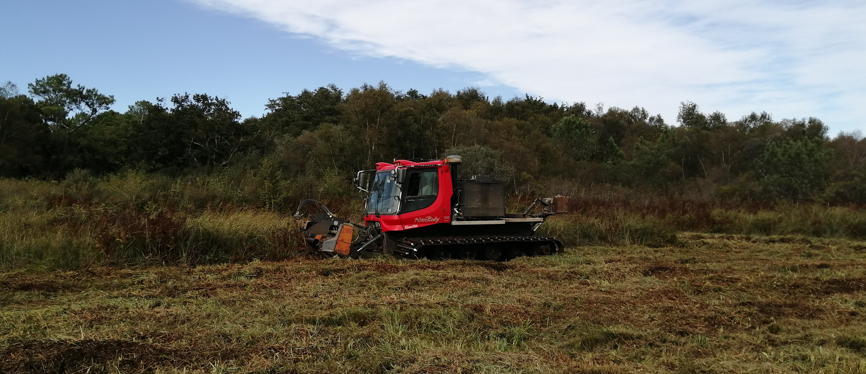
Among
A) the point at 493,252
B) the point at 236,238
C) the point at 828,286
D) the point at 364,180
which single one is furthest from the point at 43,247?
the point at 828,286

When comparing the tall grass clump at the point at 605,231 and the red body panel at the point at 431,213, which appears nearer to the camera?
the red body panel at the point at 431,213

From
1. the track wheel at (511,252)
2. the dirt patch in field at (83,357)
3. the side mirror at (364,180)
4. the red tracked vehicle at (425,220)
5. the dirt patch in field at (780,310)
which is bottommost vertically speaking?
the track wheel at (511,252)

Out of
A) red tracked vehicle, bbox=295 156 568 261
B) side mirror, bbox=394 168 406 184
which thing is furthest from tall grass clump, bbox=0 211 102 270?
side mirror, bbox=394 168 406 184

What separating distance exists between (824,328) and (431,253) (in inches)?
250

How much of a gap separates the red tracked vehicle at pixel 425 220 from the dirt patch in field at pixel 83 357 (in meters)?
6.33

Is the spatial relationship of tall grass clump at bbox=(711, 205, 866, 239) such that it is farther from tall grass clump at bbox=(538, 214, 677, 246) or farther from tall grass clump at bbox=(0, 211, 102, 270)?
tall grass clump at bbox=(0, 211, 102, 270)

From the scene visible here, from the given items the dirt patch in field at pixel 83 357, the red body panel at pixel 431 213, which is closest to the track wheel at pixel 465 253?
the red body panel at pixel 431 213

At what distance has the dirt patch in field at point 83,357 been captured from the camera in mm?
3885

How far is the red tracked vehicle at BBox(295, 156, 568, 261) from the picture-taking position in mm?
10906

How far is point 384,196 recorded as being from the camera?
11.5 meters

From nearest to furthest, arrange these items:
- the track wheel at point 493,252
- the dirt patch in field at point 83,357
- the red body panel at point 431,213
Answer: the dirt patch in field at point 83,357 → the red body panel at point 431,213 → the track wheel at point 493,252

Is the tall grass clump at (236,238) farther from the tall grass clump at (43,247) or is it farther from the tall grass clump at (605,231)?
the tall grass clump at (605,231)

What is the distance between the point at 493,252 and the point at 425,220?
1549 mm

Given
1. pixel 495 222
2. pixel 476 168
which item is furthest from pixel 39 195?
pixel 476 168
